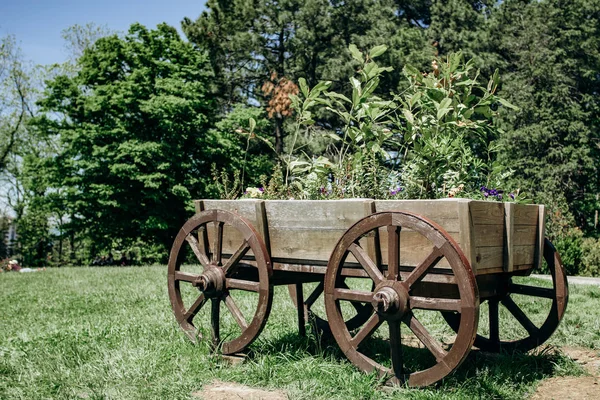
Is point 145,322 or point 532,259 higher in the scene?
point 532,259

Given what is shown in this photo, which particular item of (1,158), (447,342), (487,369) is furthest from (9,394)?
(1,158)

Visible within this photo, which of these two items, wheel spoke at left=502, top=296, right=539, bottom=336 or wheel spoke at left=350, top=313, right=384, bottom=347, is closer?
→ wheel spoke at left=350, top=313, right=384, bottom=347

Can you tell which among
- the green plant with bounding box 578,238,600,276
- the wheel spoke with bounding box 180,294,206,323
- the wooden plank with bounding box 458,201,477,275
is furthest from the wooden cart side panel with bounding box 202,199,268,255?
the green plant with bounding box 578,238,600,276

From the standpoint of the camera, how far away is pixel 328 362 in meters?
3.67

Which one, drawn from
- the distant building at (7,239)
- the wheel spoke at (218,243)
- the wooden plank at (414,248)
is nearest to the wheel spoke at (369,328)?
the wooden plank at (414,248)

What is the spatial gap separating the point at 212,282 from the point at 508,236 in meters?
1.88

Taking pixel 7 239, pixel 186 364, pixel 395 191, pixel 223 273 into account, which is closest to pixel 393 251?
pixel 395 191

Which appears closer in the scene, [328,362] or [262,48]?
[328,362]

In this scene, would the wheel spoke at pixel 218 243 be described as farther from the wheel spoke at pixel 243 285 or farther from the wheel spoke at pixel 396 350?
the wheel spoke at pixel 396 350

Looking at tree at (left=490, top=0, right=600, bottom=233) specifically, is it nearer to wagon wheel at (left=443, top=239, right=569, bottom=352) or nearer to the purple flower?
wagon wheel at (left=443, top=239, right=569, bottom=352)

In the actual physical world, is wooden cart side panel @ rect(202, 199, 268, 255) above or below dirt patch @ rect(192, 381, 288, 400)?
above

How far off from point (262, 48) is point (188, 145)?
504 cm

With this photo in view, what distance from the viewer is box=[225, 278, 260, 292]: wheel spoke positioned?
354 centimetres

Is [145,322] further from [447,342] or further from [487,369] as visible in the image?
[487,369]
